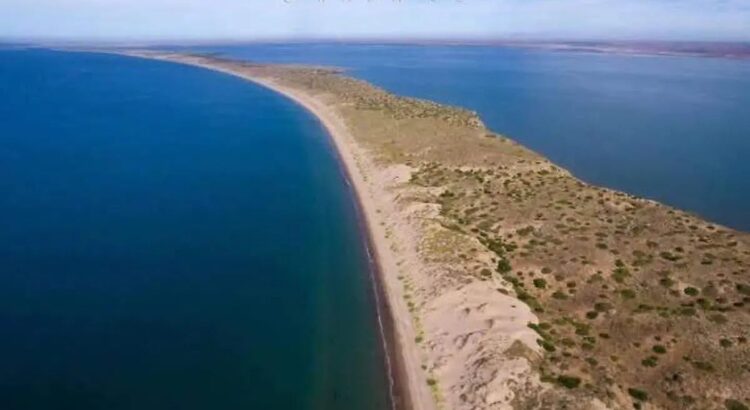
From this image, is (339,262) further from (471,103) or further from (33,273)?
(471,103)

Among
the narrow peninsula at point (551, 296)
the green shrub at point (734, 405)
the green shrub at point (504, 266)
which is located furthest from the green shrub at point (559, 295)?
the green shrub at point (734, 405)

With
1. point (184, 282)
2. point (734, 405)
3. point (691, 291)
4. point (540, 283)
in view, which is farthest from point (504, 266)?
point (184, 282)

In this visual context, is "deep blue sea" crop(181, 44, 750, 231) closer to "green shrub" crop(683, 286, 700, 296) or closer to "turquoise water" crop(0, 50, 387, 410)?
"green shrub" crop(683, 286, 700, 296)

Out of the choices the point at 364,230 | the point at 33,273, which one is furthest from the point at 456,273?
the point at 33,273

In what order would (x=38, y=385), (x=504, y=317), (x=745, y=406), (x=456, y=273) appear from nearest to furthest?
(x=745, y=406) < (x=38, y=385) < (x=504, y=317) < (x=456, y=273)

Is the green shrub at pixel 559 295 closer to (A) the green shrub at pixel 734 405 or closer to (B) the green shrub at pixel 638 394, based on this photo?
(B) the green shrub at pixel 638 394

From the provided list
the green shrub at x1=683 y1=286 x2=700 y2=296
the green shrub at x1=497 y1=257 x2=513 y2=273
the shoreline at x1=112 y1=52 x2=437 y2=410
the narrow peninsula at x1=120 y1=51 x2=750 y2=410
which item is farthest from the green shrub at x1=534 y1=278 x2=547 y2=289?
the shoreline at x1=112 y1=52 x2=437 y2=410
